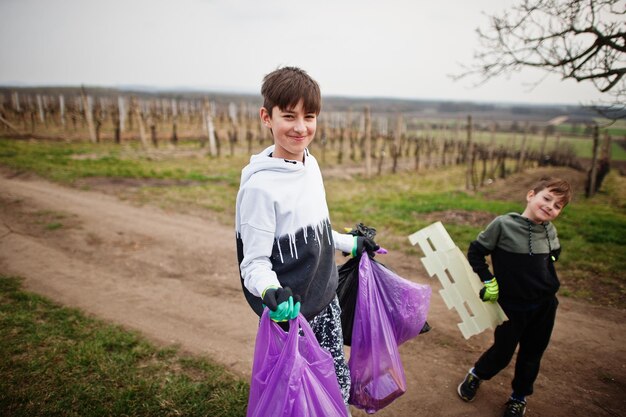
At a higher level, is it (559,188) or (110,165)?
(559,188)

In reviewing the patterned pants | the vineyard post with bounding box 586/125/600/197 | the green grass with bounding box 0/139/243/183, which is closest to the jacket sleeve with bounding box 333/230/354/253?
the patterned pants

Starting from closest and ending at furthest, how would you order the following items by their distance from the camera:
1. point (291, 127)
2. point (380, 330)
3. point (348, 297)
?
point (291, 127) → point (380, 330) → point (348, 297)

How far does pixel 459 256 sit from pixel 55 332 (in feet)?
11.8

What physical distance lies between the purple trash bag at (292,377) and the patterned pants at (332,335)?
29 cm

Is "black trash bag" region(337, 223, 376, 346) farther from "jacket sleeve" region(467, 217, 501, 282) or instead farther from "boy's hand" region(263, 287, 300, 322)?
"jacket sleeve" region(467, 217, 501, 282)

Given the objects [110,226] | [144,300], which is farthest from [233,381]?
[110,226]

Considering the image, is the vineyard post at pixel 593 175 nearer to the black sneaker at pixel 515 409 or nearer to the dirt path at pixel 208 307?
the dirt path at pixel 208 307

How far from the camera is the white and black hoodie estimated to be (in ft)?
4.80

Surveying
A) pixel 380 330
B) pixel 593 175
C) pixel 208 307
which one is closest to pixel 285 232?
pixel 380 330

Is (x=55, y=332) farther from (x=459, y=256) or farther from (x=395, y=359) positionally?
(x=459, y=256)

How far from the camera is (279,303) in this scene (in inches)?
54.1

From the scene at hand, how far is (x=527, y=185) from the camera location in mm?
14062

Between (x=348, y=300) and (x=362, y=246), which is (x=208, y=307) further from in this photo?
(x=362, y=246)

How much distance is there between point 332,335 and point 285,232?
2.29 ft
